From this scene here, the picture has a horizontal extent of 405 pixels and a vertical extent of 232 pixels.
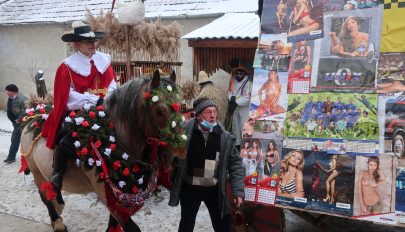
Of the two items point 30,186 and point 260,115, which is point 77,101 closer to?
point 260,115

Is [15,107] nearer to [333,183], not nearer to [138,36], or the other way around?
[138,36]

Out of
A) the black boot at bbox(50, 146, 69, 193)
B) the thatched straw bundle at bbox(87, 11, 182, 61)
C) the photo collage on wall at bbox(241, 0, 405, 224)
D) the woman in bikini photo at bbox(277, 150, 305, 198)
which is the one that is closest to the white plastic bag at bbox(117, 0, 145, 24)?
the thatched straw bundle at bbox(87, 11, 182, 61)

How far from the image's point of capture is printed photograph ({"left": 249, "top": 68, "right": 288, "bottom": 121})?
3545mm

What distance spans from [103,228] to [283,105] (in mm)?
2758

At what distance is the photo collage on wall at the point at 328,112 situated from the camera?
9.79 feet

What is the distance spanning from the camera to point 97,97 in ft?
12.1

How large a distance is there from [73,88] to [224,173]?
5.57ft

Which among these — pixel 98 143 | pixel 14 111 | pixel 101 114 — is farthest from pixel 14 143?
pixel 98 143

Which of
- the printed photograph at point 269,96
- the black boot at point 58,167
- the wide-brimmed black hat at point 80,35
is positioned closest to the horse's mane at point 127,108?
the black boot at point 58,167

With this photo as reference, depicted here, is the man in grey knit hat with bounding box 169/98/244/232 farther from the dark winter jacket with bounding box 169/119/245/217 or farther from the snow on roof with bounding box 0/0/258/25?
the snow on roof with bounding box 0/0/258/25

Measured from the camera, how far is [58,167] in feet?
12.0

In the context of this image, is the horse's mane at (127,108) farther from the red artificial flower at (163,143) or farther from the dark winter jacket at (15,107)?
the dark winter jacket at (15,107)

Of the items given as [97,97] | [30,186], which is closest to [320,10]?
[97,97]

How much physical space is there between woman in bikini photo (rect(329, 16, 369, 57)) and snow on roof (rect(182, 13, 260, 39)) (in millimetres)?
2808
